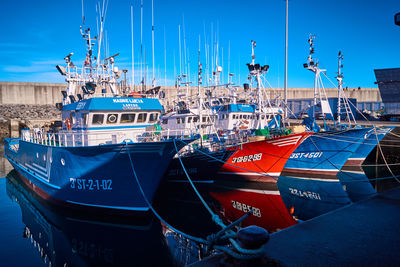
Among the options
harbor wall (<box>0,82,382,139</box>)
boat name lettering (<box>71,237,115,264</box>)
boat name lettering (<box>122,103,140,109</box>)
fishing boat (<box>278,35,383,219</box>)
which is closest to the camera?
boat name lettering (<box>71,237,115,264</box>)

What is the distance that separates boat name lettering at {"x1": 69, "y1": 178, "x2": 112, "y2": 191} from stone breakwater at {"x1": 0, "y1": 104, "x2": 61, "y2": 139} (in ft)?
90.0

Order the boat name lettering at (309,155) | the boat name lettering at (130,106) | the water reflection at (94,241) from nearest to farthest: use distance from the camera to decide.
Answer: the water reflection at (94,241), the boat name lettering at (130,106), the boat name lettering at (309,155)

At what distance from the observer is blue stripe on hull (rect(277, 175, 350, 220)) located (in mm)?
10719

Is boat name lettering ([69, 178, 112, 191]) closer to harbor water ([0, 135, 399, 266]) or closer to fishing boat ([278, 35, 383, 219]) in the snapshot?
harbor water ([0, 135, 399, 266])

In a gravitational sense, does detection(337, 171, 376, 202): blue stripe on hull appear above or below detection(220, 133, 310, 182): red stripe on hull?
below

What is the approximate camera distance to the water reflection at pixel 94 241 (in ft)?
24.1

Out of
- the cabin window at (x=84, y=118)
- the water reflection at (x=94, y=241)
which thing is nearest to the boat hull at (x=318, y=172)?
the water reflection at (x=94, y=241)

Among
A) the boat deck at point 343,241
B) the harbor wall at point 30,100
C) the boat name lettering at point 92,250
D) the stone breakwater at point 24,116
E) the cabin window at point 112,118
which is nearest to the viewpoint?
the boat deck at point 343,241

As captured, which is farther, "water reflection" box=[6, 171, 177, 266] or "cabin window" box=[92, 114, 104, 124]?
"cabin window" box=[92, 114, 104, 124]

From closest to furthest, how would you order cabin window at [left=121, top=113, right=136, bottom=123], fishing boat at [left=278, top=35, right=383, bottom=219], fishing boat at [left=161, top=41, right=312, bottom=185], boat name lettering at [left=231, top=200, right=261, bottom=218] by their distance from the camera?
boat name lettering at [left=231, top=200, right=261, bottom=218] < cabin window at [left=121, top=113, right=136, bottom=123] < fishing boat at [left=278, top=35, right=383, bottom=219] < fishing boat at [left=161, top=41, right=312, bottom=185]

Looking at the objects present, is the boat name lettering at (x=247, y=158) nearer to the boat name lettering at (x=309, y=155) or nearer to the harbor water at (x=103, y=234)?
the harbor water at (x=103, y=234)

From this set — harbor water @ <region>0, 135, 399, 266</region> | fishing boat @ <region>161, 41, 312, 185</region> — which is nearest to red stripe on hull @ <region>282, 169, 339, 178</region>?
fishing boat @ <region>161, 41, 312, 185</region>

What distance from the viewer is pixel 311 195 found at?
12633 mm

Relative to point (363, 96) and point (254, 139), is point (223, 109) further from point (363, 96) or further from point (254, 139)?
point (363, 96)
